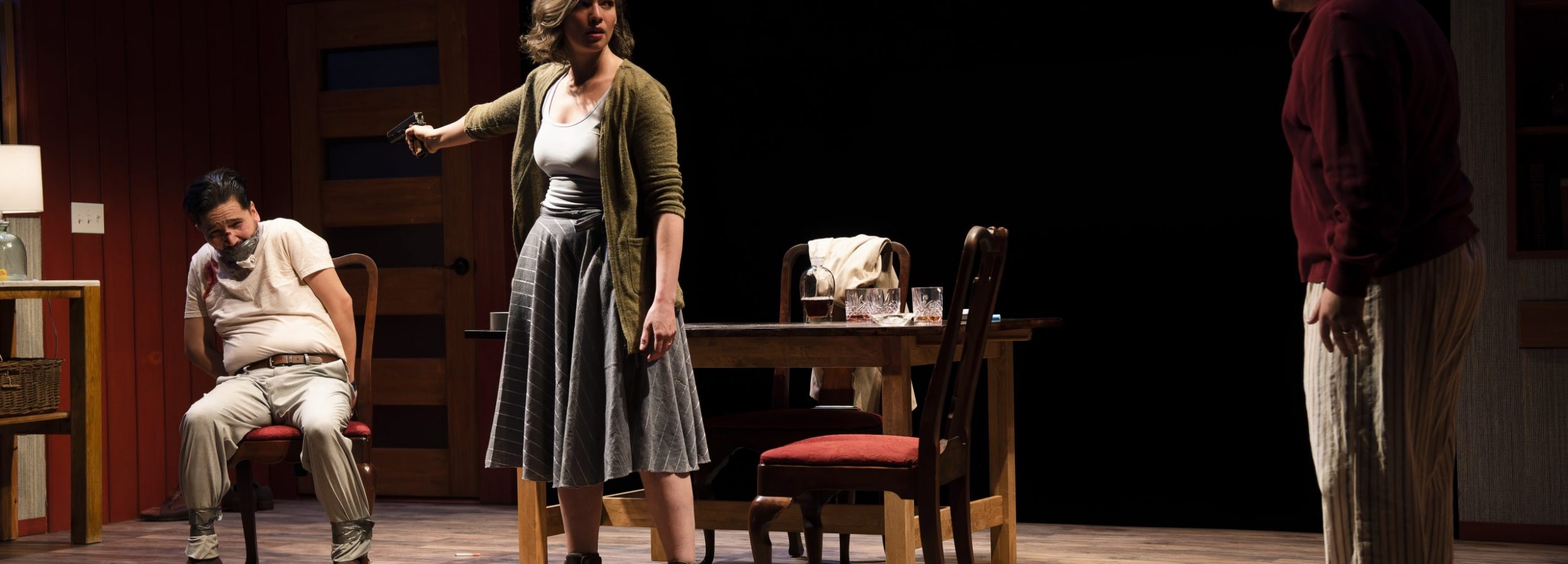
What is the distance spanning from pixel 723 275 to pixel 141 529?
7.15 feet

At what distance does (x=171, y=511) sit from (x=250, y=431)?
6.14 feet

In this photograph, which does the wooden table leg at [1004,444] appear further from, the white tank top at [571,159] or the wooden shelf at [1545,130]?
the wooden shelf at [1545,130]

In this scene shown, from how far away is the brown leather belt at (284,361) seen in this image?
3586 mm

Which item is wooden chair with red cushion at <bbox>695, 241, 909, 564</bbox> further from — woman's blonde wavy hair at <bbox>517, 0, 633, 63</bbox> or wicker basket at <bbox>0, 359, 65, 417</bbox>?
wicker basket at <bbox>0, 359, 65, 417</bbox>

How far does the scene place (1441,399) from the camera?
6.10 ft

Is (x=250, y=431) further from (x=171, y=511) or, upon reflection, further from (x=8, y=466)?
(x=171, y=511)

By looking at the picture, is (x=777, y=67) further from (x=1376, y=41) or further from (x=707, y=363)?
(x=1376, y=41)

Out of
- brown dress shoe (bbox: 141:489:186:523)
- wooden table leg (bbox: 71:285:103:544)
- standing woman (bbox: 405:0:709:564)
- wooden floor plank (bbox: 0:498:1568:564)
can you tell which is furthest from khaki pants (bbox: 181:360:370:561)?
brown dress shoe (bbox: 141:489:186:523)

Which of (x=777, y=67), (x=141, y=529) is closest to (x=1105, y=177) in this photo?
(x=777, y=67)

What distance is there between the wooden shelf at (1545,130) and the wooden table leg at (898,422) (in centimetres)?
222

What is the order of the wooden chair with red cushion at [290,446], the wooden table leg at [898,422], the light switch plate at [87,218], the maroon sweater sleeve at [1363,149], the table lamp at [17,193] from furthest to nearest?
the light switch plate at [87,218]
the table lamp at [17,193]
the wooden chair with red cushion at [290,446]
the wooden table leg at [898,422]
the maroon sweater sleeve at [1363,149]

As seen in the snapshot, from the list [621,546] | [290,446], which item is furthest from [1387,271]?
[621,546]

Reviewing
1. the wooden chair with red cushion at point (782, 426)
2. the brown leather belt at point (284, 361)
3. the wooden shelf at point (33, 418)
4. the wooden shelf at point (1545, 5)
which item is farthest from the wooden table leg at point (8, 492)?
the wooden shelf at point (1545, 5)

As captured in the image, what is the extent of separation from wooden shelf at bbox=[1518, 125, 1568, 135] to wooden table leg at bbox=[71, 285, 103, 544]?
4390 mm
